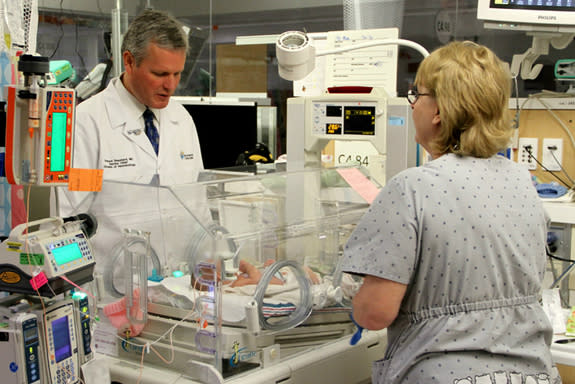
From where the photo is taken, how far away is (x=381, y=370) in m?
1.42

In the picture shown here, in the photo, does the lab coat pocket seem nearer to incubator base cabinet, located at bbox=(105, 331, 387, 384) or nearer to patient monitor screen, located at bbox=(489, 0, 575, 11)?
incubator base cabinet, located at bbox=(105, 331, 387, 384)

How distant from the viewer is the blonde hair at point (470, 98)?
1312 mm

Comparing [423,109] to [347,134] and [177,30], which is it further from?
[177,30]

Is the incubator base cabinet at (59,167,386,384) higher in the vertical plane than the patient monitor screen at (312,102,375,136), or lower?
lower

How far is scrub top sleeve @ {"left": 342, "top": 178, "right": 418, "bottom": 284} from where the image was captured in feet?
4.09

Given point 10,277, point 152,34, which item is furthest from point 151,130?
point 10,277

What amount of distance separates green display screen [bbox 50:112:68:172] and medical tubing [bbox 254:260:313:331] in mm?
577

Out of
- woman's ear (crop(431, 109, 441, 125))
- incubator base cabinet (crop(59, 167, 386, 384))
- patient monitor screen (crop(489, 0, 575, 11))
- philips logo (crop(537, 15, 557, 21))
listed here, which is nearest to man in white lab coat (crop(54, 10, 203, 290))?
incubator base cabinet (crop(59, 167, 386, 384))

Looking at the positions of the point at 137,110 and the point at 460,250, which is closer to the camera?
the point at 460,250

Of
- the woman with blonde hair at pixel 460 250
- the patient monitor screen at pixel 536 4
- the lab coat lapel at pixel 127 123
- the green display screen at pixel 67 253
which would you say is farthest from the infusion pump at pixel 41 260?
the patient monitor screen at pixel 536 4

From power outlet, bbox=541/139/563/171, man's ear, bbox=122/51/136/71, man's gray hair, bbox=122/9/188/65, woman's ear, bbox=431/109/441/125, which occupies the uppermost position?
man's gray hair, bbox=122/9/188/65

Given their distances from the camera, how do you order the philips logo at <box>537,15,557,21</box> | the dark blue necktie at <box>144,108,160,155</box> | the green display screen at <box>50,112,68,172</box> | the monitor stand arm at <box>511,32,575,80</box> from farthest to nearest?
1. the monitor stand arm at <box>511,32,575,80</box>
2. the philips logo at <box>537,15,557,21</box>
3. the dark blue necktie at <box>144,108,160,155</box>
4. the green display screen at <box>50,112,68,172</box>

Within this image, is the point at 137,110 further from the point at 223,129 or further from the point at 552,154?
the point at 552,154

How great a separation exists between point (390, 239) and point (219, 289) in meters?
0.47
